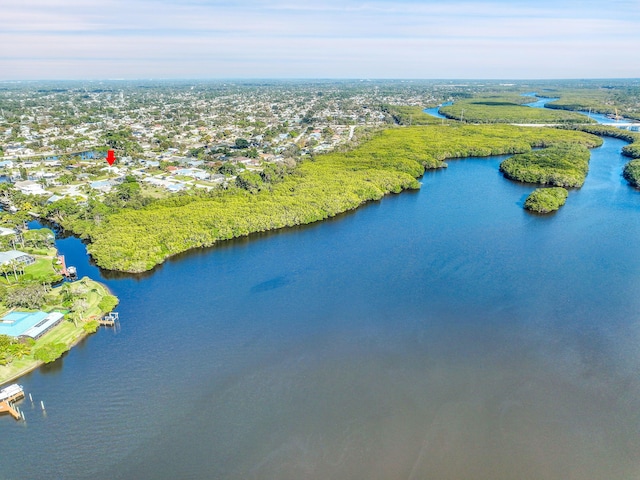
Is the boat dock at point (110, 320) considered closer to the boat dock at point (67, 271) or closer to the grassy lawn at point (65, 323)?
the grassy lawn at point (65, 323)

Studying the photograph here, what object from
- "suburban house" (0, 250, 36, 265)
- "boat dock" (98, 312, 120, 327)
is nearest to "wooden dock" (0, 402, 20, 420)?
"boat dock" (98, 312, 120, 327)

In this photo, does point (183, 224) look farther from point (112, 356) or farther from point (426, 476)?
point (426, 476)

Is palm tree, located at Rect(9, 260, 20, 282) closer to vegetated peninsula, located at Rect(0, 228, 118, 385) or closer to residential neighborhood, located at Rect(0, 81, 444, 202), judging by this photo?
vegetated peninsula, located at Rect(0, 228, 118, 385)

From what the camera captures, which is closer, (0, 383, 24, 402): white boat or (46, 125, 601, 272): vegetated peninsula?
(0, 383, 24, 402): white boat

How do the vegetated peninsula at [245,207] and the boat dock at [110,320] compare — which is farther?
the vegetated peninsula at [245,207]

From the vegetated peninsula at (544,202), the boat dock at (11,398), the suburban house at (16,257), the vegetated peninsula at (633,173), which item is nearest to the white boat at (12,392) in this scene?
the boat dock at (11,398)

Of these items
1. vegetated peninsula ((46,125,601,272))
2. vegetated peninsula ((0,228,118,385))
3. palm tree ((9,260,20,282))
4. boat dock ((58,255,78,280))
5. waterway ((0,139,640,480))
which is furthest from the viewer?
vegetated peninsula ((46,125,601,272))

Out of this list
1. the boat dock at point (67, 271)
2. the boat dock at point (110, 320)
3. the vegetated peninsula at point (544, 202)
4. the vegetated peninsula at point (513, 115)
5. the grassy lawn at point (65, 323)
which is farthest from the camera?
the vegetated peninsula at point (513, 115)

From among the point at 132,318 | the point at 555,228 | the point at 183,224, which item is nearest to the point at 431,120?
the point at 555,228
